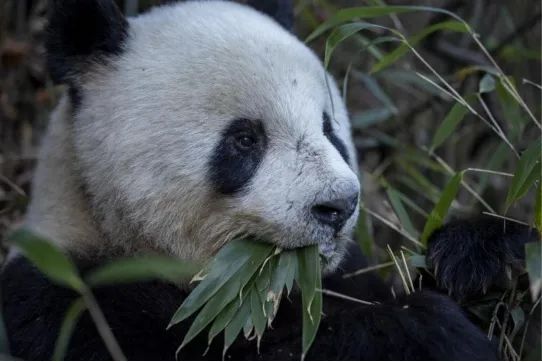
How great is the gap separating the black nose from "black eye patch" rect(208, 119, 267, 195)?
264mm

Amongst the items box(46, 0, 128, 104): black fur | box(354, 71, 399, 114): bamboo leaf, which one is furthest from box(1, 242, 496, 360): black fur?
box(354, 71, 399, 114): bamboo leaf

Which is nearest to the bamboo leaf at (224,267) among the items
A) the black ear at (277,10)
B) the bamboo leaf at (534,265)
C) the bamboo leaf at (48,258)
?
the bamboo leaf at (48,258)

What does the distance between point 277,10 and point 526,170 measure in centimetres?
126

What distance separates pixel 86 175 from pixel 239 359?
2.61 ft

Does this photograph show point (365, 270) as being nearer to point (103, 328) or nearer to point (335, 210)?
point (335, 210)

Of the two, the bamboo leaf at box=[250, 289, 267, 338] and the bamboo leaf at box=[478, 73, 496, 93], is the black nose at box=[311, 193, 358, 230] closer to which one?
the bamboo leaf at box=[250, 289, 267, 338]

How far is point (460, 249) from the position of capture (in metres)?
2.71

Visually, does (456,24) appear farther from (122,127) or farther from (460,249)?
(122,127)

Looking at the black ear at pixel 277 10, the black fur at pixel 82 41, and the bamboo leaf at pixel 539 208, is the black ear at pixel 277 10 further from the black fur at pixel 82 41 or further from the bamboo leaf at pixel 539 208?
the bamboo leaf at pixel 539 208

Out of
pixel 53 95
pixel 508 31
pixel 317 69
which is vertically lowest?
pixel 53 95

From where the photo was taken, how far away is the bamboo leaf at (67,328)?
85.0 inches

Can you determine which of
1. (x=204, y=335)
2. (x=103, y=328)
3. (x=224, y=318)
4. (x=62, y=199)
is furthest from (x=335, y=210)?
(x=62, y=199)

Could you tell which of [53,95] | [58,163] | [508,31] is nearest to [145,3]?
[53,95]

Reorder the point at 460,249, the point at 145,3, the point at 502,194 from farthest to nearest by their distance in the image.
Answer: the point at 502,194, the point at 145,3, the point at 460,249
